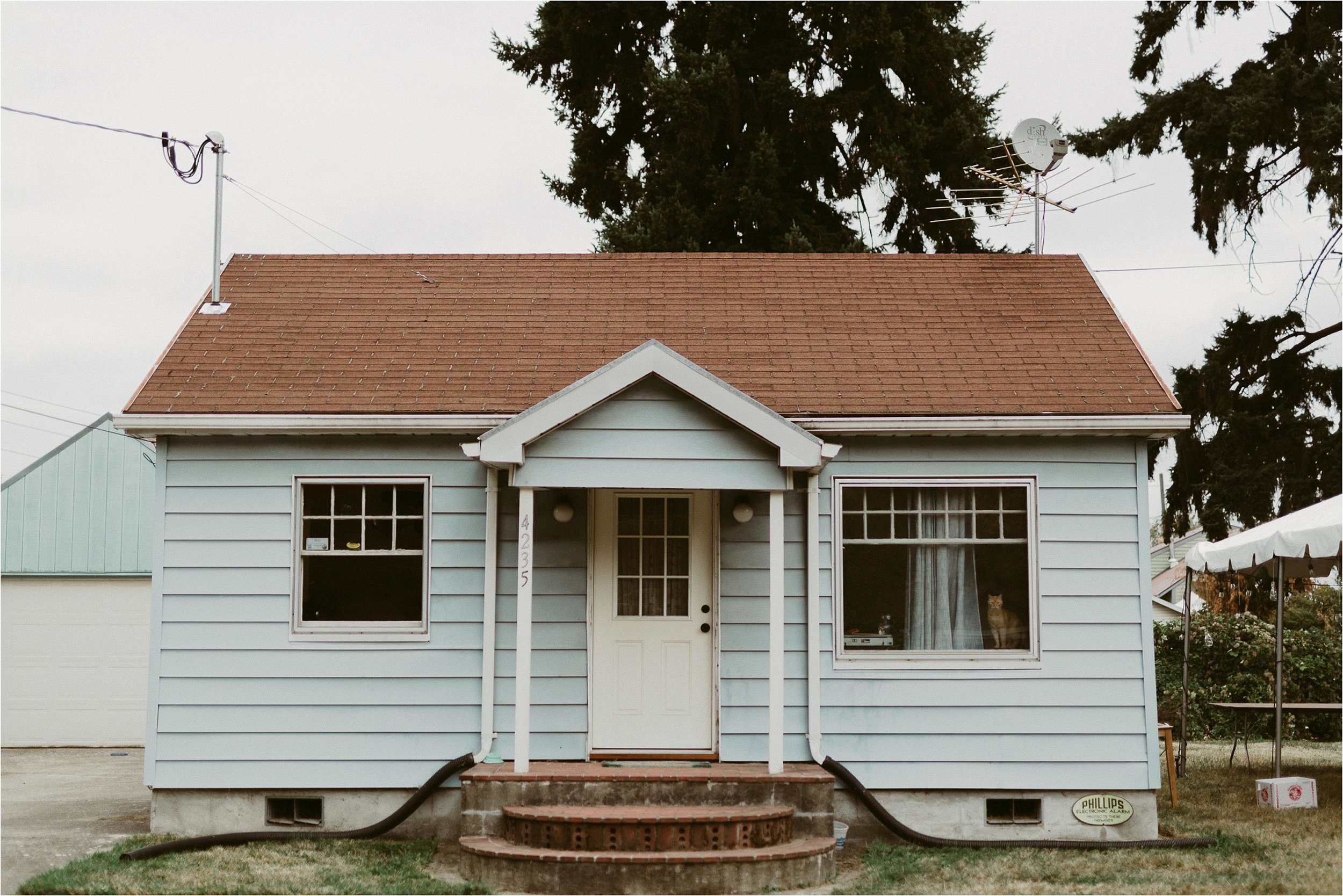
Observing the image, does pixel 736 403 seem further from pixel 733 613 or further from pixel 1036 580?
pixel 1036 580

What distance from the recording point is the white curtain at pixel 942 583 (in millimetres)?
8492

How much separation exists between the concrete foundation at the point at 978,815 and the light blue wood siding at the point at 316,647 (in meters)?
2.03

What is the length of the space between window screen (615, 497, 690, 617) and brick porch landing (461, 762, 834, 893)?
1134 mm

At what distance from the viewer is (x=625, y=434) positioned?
778cm

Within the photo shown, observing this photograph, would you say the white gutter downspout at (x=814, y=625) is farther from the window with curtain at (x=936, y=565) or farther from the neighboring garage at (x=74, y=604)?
the neighboring garage at (x=74, y=604)

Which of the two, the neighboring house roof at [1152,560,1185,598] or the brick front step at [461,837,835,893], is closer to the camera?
the brick front step at [461,837,835,893]

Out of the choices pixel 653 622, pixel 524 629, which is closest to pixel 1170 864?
pixel 653 622

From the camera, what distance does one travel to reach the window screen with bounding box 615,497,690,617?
28.0 ft

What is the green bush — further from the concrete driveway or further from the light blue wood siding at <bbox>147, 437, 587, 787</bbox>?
the concrete driveway

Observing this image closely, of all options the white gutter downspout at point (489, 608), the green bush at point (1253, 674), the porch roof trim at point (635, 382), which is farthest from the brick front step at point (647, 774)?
the green bush at point (1253, 674)

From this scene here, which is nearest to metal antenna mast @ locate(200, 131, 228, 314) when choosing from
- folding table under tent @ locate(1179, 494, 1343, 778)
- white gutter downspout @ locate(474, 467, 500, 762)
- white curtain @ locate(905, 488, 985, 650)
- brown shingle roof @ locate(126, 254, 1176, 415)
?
brown shingle roof @ locate(126, 254, 1176, 415)

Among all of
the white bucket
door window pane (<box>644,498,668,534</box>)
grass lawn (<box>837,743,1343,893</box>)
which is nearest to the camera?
grass lawn (<box>837,743,1343,893</box>)

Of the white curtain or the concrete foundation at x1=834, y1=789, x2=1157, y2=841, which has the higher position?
the white curtain

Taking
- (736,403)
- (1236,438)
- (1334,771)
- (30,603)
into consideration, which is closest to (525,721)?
(736,403)
